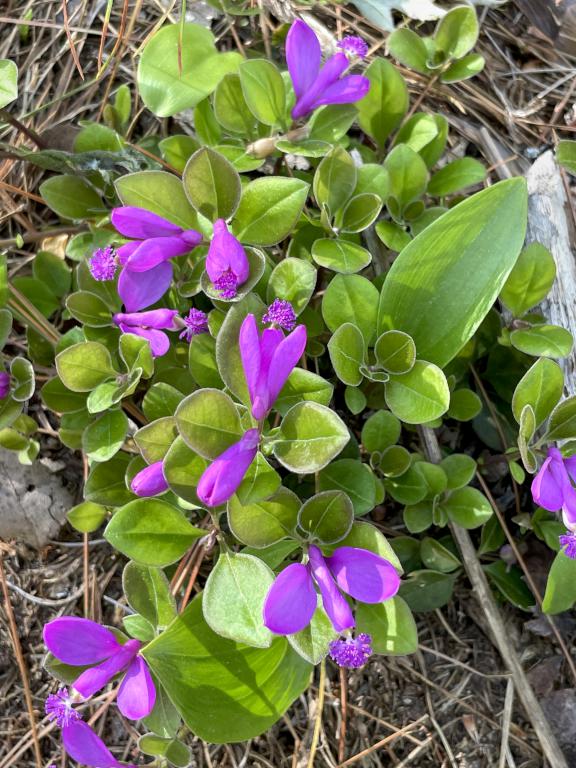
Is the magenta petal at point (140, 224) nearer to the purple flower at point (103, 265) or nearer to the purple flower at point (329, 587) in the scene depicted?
the purple flower at point (103, 265)

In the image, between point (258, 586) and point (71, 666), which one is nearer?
point (258, 586)

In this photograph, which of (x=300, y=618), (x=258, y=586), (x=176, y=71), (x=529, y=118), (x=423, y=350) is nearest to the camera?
(x=300, y=618)

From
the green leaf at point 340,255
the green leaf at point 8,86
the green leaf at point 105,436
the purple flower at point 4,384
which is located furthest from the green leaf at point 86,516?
the green leaf at point 8,86

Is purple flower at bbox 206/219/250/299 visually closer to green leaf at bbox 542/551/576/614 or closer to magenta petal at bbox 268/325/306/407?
magenta petal at bbox 268/325/306/407

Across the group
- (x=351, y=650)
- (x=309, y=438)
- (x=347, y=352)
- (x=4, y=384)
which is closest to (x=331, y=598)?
(x=351, y=650)

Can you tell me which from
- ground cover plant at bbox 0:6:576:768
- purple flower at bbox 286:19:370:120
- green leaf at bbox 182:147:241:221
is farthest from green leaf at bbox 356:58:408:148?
green leaf at bbox 182:147:241:221

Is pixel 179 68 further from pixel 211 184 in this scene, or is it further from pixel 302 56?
pixel 211 184

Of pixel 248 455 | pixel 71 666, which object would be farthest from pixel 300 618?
pixel 71 666

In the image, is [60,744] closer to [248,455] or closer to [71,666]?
[71,666]
